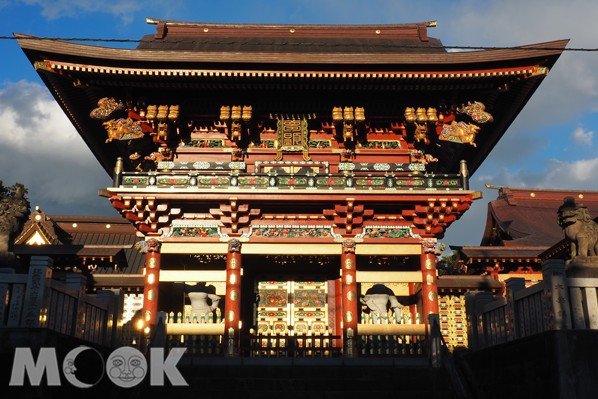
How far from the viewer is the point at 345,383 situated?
13.0 meters

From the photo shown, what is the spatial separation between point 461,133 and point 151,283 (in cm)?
1047

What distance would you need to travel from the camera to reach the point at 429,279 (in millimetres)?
17828

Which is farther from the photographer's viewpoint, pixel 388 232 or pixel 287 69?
pixel 388 232

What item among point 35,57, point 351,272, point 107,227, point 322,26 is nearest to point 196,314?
point 351,272

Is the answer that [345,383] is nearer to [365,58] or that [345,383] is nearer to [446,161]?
[365,58]

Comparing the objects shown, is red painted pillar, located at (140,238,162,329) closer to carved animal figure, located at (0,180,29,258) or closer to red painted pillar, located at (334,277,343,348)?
carved animal figure, located at (0,180,29,258)

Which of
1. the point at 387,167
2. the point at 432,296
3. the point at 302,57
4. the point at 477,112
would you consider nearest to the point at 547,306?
the point at 432,296

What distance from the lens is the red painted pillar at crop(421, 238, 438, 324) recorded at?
17.6 m

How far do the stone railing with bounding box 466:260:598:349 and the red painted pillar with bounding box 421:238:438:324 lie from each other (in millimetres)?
3389

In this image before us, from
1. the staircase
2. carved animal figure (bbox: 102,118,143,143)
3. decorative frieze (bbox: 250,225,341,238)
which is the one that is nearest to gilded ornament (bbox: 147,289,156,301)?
decorative frieze (bbox: 250,225,341,238)

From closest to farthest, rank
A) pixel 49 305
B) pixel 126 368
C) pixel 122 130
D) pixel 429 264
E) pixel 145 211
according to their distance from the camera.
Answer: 1. pixel 49 305
2. pixel 126 368
3. pixel 145 211
4. pixel 429 264
5. pixel 122 130

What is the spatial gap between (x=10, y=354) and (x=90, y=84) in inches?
376

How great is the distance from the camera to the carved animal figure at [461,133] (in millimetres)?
18391

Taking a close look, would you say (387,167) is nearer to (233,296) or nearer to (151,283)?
(233,296)
